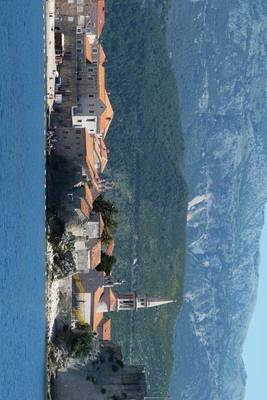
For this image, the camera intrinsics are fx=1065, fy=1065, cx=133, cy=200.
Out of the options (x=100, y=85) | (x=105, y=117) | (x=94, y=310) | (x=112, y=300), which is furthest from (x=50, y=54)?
(x=112, y=300)

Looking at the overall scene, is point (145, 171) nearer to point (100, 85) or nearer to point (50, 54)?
point (100, 85)

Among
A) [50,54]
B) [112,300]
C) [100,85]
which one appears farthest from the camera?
[100,85]

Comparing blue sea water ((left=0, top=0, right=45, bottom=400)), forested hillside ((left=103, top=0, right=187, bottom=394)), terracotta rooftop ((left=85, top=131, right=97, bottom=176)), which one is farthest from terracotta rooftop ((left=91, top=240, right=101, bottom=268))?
forested hillside ((left=103, top=0, right=187, bottom=394))

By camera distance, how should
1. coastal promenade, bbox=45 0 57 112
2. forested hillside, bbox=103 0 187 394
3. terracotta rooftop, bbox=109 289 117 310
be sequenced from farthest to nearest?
forested hillside, bbox=103 0 187 394, terracotta rooftop, bbox=109 289 117 310, coastal promenade, bbox=45 0 57 112

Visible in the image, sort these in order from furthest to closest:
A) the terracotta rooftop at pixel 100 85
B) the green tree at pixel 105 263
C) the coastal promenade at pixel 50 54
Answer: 1. the terracotta rooftop at pixel 100 85
2. the green tree at pixel 105 263
3. the coastal promenade at pixel 50 54

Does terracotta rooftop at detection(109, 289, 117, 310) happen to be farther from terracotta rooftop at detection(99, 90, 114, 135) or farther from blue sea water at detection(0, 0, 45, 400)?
blue sea water at detection(0, 0, 45, 400)

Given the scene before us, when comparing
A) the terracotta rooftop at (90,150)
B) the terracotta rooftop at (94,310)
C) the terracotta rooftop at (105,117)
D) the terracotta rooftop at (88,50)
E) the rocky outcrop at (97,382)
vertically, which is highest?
the terracotta rooftop at (88,50)

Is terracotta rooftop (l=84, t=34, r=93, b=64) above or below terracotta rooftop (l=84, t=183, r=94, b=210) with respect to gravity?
above

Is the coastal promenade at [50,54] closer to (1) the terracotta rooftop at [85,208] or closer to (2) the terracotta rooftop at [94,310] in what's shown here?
(1) the terracotta rooftop at [85,208]

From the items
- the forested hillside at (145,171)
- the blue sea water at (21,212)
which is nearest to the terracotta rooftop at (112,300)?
the blue sea water at (21,212)
